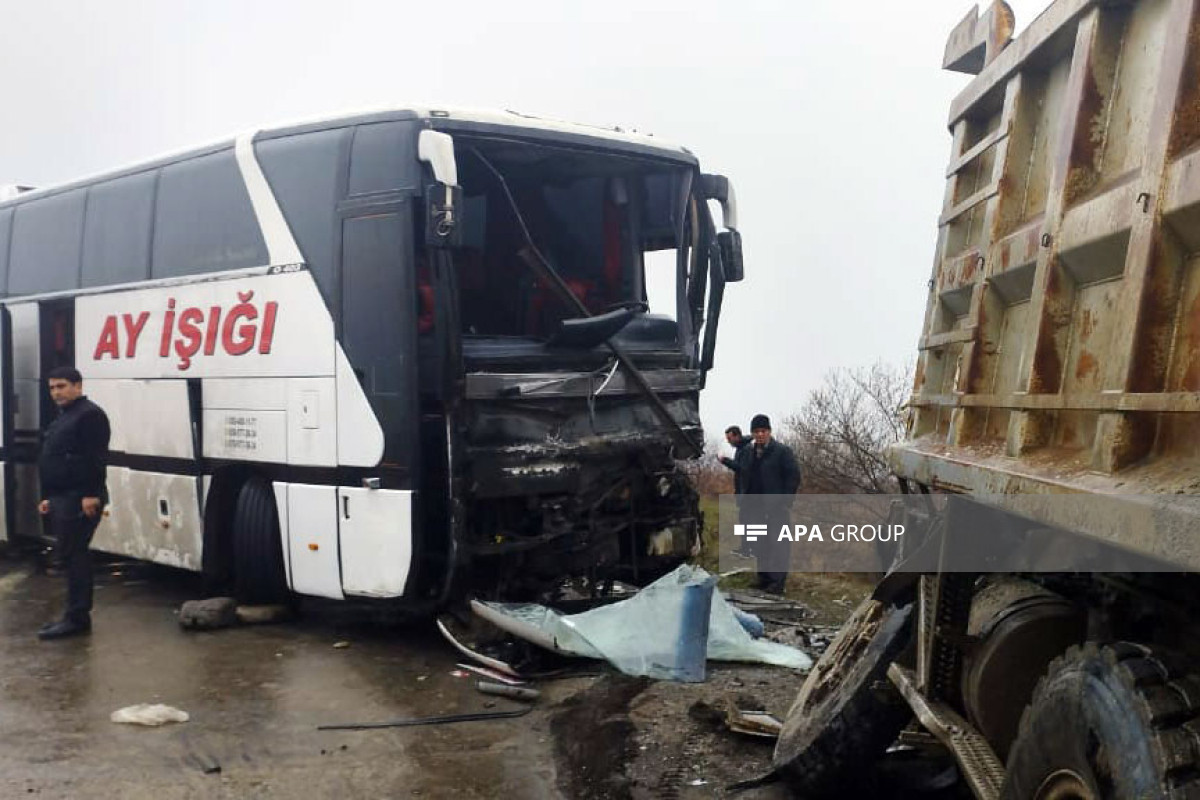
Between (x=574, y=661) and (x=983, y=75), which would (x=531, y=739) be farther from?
(x=983, y=75)

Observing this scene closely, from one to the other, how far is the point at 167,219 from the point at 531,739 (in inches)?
190

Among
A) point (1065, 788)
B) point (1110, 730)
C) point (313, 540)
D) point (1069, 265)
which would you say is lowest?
point (313, 540)

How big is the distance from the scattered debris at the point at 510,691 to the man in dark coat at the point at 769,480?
333 cm

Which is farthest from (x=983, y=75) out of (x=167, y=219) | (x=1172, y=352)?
(x=167, y=219)

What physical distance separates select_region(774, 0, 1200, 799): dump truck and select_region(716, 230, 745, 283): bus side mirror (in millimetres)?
3409

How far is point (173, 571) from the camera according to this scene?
9.34 m

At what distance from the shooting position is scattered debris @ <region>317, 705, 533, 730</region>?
532 cm

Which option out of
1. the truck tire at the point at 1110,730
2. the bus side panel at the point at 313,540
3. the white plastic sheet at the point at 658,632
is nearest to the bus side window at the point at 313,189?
the bus side panel at the point at 313,540

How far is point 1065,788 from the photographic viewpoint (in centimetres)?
254

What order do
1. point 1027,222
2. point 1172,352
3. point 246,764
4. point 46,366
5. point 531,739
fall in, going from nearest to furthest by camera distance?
point 1172,352 < point 1027,222 < point 246,764 < point 531,739 < point 46,366

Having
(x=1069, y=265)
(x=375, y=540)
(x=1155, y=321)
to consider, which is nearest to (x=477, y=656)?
(x=375, y=540)

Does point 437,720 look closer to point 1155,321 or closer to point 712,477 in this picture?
point 1155,321

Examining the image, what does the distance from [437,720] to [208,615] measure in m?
2.47

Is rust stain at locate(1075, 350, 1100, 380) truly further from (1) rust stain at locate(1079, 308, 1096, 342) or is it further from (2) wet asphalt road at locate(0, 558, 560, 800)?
(2) wet asphalt road at locate(0, 558, 560, 800)
